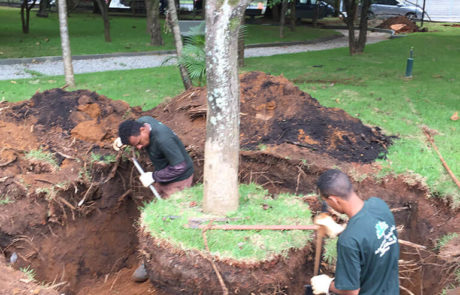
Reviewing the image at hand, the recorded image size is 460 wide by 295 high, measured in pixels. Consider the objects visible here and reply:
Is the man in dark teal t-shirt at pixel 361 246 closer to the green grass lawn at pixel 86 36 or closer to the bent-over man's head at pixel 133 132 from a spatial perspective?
the bent-over man's head at pixel 133 132

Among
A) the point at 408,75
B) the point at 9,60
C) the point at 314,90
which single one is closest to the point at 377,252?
the point at 314,90

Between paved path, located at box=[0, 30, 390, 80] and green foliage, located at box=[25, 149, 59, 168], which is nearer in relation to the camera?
green foliage, located at box=[25, 149, 59, 168]

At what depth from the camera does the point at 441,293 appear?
4.39m

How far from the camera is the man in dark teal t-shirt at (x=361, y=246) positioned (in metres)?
2.84

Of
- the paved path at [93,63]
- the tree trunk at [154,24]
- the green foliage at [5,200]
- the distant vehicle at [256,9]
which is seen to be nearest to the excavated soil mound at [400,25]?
the paved path at [93,63]

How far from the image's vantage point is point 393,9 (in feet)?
86.6

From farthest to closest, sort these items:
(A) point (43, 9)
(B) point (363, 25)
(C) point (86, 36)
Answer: (A) point (43, 9) < (C) point (86, 36) < (B) point (363, 25)

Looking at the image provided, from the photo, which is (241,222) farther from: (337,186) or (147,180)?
(337,186)

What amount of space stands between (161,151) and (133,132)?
408mm

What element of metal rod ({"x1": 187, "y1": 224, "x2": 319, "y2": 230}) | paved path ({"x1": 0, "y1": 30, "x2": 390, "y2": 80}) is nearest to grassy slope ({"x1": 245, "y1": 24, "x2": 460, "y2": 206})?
metal rod ({"x1": 187, "y1": 224, "x2": 319, "y2": 230})

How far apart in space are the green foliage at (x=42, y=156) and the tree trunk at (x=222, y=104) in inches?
105

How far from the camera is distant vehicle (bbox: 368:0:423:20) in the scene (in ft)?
83.6

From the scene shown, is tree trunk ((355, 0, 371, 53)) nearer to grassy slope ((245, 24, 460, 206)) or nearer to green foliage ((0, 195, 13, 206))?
grassy slope ((245, 24, 460, 206))

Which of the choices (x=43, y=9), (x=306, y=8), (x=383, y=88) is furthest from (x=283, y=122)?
(x=43, y=9)
